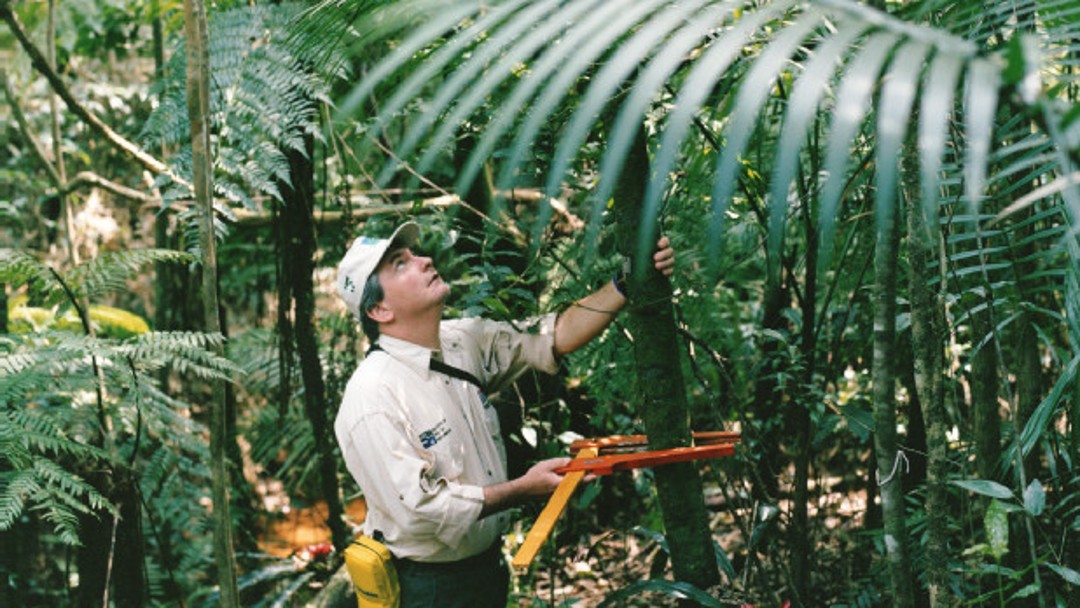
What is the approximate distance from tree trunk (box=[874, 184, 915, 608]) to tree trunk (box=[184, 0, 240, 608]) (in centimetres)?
134

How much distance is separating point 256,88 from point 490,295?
873 millimetres

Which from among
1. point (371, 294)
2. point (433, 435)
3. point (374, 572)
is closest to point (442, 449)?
point (433, 435)

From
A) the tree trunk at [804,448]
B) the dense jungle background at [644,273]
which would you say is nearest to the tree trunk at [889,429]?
the dense jungle background at [644,273]

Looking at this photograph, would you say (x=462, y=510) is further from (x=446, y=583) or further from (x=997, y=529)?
(x=997, y=529)

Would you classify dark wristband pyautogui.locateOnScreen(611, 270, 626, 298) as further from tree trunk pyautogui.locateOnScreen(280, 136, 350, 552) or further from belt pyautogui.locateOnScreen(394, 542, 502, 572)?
tree trunk pyautogui.locateOnScreen(280, 136, 350, 552)

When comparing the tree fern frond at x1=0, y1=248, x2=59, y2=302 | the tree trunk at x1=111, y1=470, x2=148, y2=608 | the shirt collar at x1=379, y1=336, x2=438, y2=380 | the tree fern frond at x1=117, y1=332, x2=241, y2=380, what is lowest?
the tree trunk at x1=111, y1=470, x2=148, y2=608

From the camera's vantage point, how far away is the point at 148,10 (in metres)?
3.80

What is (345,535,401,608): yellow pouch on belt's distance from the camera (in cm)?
232

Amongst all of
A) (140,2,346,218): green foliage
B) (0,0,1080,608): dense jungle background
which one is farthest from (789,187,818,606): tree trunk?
(140,2,346,218): green foliage

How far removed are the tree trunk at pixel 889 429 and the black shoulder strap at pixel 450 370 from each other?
1.05 metres

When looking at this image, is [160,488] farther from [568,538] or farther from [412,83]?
[412,83]

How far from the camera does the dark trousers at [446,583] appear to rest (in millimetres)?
2369

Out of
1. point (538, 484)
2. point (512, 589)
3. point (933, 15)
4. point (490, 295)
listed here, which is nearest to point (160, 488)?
point (512, 589)

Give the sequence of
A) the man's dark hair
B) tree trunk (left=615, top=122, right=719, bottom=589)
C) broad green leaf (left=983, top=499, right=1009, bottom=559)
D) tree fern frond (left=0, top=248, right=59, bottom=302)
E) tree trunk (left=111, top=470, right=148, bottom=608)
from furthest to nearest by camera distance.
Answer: tree trunk (left=111, top=470, right=148, bottom=608), tree fern frond (left=0, top=248, right=59, bottom=302), the man's dark hair, tree trunk (left=615, top=122, right=719, bottom=589), broad green leaf (left=983, top=499, right=1009, bottom=559)
